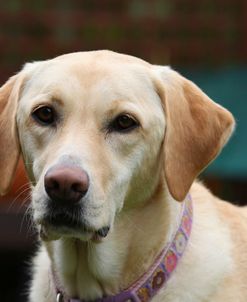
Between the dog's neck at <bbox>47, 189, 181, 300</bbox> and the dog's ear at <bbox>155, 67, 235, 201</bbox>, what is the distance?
0.68ft

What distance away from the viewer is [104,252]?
5.14 m

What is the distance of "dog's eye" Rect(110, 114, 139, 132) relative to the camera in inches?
192

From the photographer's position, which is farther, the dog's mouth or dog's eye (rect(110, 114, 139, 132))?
dog's eye (rect(110, 114, 139, 132))

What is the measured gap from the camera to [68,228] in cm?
473

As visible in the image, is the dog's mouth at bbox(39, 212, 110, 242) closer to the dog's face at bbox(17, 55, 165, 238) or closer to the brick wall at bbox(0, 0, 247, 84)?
the dog's face at bbox(17, 55, 165, 238)

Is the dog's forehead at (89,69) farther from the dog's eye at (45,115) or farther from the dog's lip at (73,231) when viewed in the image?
the dog's lip at (73,231)

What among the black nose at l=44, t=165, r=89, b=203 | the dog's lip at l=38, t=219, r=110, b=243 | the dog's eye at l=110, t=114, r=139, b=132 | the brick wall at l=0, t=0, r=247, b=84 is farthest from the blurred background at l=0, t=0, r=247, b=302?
the black nose at l=44, t=165, r=89, b=203

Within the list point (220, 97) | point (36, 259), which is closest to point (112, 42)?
point (220, 97)

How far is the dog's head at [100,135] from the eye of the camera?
15.4ft

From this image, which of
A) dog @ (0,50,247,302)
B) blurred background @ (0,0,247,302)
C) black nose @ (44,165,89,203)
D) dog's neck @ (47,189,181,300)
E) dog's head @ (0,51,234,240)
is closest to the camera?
black nose @ (44,165,89,203)

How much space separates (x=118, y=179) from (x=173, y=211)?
0.45 meters

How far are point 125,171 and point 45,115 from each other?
1.47 ft

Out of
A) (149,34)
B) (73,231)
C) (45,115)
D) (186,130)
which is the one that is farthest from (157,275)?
(149,34)

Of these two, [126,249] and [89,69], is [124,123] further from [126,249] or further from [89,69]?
[126,249]
